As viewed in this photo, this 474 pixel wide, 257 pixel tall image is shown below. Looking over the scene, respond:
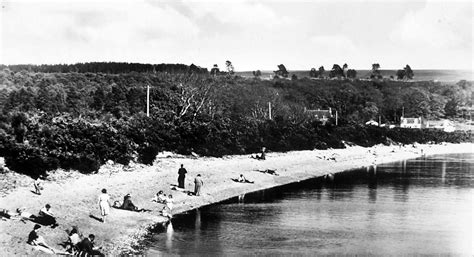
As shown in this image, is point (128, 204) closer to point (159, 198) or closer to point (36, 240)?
point (159, 198)

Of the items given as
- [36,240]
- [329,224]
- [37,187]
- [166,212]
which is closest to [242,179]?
[329,224]

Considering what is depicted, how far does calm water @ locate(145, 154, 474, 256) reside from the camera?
1056 inches

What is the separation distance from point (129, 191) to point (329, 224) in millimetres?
12340

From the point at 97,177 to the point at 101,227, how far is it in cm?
1182

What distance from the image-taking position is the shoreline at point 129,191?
2503 cm

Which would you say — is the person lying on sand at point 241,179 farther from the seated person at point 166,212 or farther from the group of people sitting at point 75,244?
the group of people sitting at point 75,244

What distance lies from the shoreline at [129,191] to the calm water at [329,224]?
56.4 inches

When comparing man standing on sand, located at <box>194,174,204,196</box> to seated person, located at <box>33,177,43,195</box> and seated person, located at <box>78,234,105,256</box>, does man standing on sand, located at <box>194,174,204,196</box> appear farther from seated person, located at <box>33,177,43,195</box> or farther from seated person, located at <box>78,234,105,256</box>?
seated person, located at <box>78,234,105,256</box>

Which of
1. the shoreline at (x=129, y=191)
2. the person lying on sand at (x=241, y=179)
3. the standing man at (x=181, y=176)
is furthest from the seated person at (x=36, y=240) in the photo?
the person lying on sand at (x=241, y=179)

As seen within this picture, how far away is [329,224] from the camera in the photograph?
33.6 meters

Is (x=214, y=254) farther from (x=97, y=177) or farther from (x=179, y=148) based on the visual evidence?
(x=179, y=148)

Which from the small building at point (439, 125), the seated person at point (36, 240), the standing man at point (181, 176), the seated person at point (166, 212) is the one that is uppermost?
the small building at point (439, 125)

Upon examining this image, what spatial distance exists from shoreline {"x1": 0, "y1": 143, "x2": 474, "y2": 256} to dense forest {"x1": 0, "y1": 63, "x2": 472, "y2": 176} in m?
1.87

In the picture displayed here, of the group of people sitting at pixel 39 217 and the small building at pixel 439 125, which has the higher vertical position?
the small building at pixel 439 125
